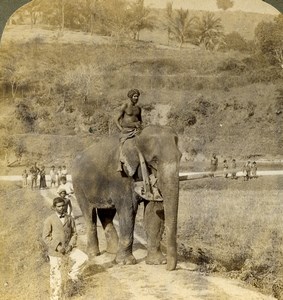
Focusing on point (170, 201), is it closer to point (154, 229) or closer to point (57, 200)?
point (154, 229)

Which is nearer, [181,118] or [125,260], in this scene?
[125,260]

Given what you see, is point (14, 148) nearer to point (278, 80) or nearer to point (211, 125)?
point (211, 125)

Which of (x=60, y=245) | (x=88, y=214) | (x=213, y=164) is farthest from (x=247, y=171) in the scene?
(x=60, y=245)

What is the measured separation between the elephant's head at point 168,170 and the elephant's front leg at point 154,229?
0.06 metres

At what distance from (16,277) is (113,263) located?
563mm

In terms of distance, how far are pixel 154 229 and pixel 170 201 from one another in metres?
0.21

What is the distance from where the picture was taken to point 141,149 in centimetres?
372

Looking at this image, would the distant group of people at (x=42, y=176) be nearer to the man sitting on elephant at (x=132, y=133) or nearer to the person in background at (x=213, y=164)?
the man sitting on elephant at (x=132, y=133)

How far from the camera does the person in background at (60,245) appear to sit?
3.72 metres

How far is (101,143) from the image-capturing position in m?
3.80

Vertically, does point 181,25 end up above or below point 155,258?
above

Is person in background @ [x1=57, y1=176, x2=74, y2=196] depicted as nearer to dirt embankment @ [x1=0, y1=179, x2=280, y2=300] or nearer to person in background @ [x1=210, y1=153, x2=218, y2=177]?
dirt embankment @ [x1=0, y1=179, x2=280, y2=300]

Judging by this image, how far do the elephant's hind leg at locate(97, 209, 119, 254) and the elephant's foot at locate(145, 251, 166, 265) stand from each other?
0.20m

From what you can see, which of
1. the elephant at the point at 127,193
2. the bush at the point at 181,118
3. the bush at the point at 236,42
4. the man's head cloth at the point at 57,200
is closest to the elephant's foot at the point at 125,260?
the elephant at the point at 127,193
